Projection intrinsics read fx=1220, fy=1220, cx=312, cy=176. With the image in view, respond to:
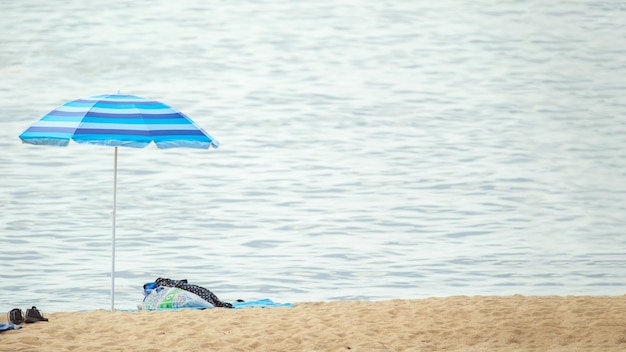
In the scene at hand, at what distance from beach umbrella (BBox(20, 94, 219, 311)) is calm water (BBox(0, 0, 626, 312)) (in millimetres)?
1830

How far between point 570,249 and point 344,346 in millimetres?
6248

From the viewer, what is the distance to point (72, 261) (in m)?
12.1

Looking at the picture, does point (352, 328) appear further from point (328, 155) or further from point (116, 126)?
point (328, 155)

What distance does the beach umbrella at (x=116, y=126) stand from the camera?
8620 millimetres

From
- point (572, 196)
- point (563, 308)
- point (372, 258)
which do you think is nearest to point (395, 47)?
point (572, 196)

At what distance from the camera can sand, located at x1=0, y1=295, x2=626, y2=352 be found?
23.8 feet

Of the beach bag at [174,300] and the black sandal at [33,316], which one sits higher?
the black sandal at [33,316]

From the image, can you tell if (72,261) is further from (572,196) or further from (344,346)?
(572,196)

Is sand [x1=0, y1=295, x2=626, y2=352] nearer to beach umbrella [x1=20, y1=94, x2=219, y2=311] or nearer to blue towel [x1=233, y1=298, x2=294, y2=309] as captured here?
blue towel [x1=233, y1=298, x2=294, y2=309]

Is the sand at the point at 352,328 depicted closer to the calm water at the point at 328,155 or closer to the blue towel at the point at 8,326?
the blue towel at the point at 8,326

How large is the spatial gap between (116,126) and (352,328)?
2.32m

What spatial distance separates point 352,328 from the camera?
782 centimetres

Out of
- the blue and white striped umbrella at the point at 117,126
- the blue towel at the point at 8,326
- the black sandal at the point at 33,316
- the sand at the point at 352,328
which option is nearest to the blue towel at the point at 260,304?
the sand at the point at 352,328

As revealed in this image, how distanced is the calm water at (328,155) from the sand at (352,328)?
77.8 inches
